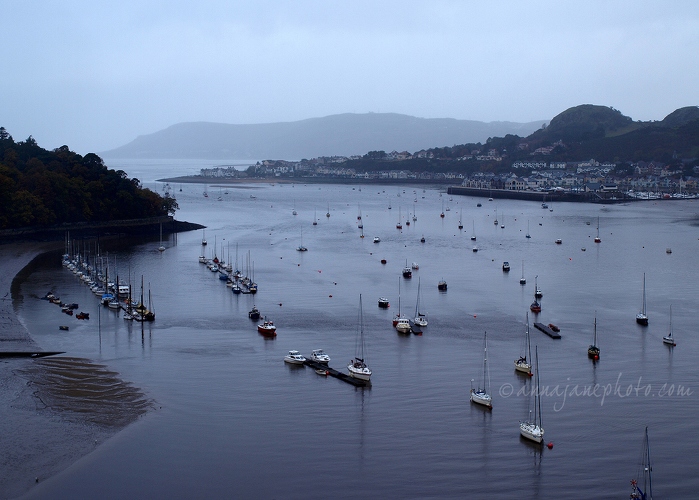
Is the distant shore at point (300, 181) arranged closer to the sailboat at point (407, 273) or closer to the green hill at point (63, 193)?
the green hill at point (63, 193)

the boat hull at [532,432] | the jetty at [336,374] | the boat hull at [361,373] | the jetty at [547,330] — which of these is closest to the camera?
the boat hull at [532,432]

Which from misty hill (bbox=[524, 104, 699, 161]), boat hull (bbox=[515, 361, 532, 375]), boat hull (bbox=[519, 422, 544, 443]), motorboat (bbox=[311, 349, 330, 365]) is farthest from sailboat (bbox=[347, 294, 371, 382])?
misty hill (bbox=[524, 104, 699, 161])

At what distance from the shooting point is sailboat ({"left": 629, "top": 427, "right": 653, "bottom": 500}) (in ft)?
23.5

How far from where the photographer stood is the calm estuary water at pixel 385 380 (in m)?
7.77

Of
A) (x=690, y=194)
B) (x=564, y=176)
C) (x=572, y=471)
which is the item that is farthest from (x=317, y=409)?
(x=564, y=176)

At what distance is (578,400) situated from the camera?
993 centimetres

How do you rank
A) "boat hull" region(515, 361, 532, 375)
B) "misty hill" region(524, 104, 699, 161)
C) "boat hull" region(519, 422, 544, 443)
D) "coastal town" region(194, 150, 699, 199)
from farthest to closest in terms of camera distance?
"misty hill" region(524, 104, 699, 161) → "coastal town" region(194, 150, 699, 199) → "boat hull" region(515, 361, 532, 375) → "boat hull" region(519, 422, 544, 443)

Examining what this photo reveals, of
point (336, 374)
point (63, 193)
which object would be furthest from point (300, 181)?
point (336, 374)

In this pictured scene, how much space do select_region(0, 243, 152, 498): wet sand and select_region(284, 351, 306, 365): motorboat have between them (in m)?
2.27

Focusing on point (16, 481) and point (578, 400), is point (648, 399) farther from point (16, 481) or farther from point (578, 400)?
point (16, 481)

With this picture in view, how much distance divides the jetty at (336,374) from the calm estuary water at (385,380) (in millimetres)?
134

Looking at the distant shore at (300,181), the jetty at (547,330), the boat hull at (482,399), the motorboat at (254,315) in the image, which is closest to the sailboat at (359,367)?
the boat hull at (482,399)

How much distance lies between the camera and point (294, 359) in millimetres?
11312

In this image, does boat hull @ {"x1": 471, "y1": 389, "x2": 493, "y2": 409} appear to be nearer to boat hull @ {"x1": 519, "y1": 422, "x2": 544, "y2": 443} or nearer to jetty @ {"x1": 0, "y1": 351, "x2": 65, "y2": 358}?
boat hull @ {"x1": 519, "y1": 422, "x2": 544, "y2": 443}
